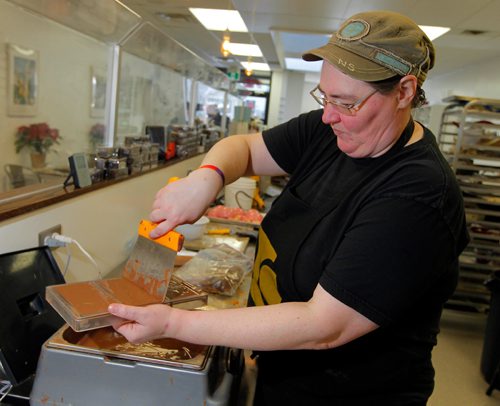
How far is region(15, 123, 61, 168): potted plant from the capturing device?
234 centimetres

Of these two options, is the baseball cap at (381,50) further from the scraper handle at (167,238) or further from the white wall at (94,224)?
the white wall at (94,224)

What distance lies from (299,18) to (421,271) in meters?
4.90

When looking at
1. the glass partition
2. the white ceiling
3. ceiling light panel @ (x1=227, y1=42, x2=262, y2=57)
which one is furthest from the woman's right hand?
ceiling light panel @ (x1=227, y1=42, x2=262, y2=57)

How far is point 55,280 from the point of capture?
1110 millimetres

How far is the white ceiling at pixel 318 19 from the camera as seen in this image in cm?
411

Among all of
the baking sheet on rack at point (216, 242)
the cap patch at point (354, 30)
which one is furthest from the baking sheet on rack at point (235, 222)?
the cap patch at point (354, 30)

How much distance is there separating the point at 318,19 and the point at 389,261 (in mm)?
4928

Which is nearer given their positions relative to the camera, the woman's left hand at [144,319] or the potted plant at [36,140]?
the woman's left hand at [144,319]

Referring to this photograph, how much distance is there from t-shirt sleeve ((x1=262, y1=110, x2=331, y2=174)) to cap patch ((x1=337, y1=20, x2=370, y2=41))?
0.32 metres

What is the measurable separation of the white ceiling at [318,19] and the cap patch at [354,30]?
12.2 feet

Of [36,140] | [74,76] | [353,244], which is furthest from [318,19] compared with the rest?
[353,244]

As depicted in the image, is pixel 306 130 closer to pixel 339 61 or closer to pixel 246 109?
pixel 339 61

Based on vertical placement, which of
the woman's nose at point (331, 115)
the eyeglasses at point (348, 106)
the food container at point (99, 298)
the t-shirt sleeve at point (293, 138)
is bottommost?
the food container at point (99, 298)

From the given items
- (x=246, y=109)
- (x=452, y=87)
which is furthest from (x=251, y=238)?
(x=452, y=87)
